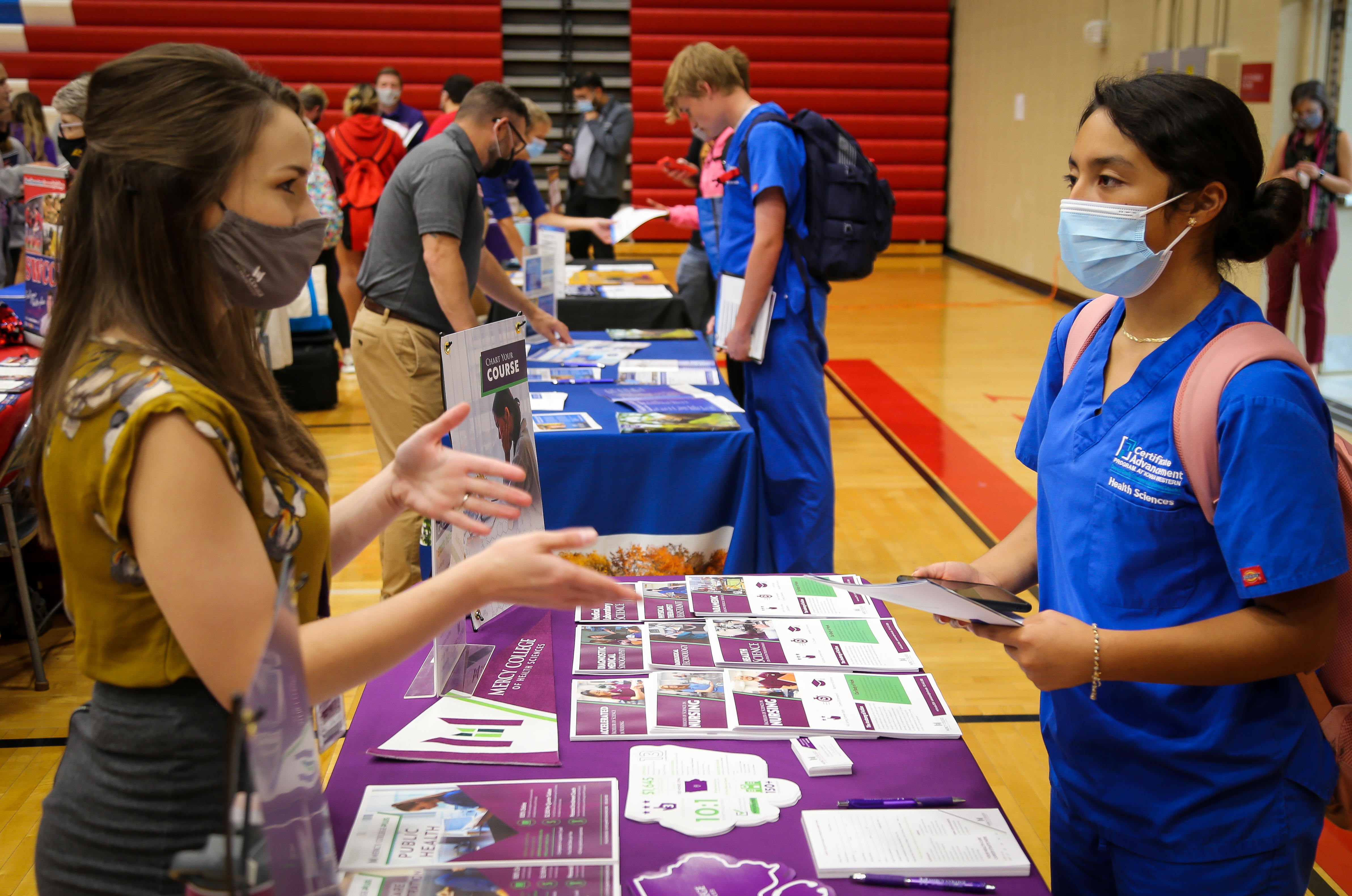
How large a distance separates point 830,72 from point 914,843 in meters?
11.9

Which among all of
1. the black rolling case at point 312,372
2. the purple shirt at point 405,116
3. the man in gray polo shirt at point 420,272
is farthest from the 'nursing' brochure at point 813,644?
the purple shirt at point 405,116

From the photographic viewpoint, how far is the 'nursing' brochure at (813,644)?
154 cm

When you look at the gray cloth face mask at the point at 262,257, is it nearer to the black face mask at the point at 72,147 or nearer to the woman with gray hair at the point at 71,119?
the woman with gray hair at the point at 71,119

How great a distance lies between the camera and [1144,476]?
1199 mm

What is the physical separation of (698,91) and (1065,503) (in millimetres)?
2521

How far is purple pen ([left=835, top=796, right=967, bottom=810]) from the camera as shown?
3.95 feet

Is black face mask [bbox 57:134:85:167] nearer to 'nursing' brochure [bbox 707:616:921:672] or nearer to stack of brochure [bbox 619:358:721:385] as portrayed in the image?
stack of brochure [bbox 619:358:721:385]

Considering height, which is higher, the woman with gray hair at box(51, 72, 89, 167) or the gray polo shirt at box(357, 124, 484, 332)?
the woman with gray hair at box(51, 72, 89, 167)

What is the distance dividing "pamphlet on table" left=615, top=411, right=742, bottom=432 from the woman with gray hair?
6.70 ft

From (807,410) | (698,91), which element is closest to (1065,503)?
(807,410)

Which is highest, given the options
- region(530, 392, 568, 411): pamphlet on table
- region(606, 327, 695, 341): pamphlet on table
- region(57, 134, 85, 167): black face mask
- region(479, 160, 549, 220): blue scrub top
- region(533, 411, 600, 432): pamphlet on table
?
region(57, 134, 85, 167): black face mask

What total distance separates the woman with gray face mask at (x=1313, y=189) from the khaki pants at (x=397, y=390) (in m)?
4.81

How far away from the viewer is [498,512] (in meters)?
1.24

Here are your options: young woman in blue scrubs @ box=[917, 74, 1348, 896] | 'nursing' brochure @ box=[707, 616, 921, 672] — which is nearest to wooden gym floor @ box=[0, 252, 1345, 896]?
'nursing' brochure @ box=[707, 616, 921, 672]
